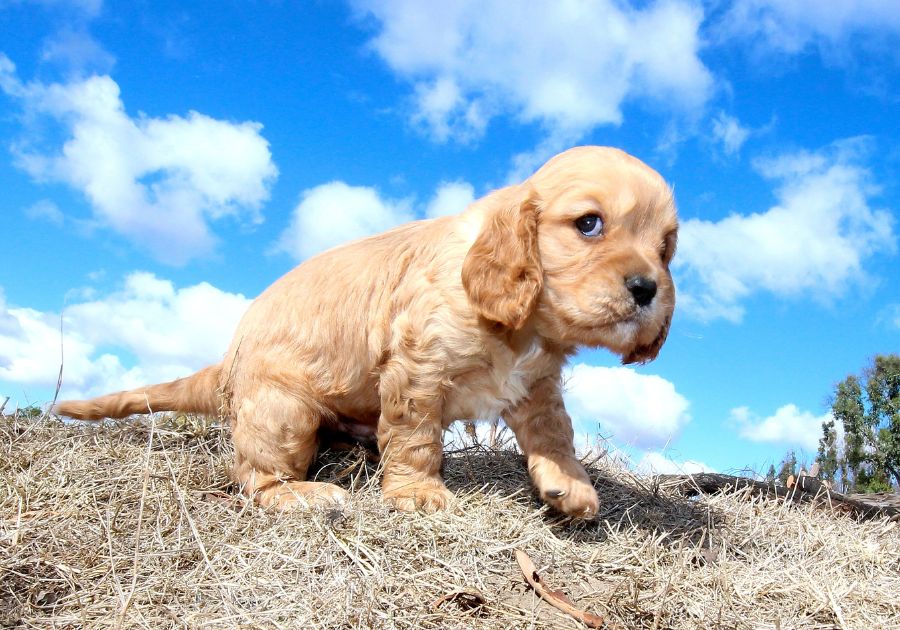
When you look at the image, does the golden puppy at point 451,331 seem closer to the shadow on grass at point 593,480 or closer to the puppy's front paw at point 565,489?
the puppy's front paw at point 565,489

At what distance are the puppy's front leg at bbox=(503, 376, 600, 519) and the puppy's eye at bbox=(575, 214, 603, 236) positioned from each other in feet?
3.23

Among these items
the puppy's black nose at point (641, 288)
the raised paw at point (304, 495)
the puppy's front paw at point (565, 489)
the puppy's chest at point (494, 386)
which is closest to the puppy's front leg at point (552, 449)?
the puppy's front paw at point (565, 489)

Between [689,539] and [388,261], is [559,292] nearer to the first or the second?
[388,261]

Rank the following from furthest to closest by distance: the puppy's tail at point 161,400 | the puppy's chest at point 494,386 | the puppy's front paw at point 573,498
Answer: the puppy's tail at point 161,400 < the puppy's front paw at point 573,498 < the puppy's chest at point 494,386

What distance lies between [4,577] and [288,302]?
6.80ft

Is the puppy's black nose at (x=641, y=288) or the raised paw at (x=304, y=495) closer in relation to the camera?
the puppy's black nose at (x=641, y=288)

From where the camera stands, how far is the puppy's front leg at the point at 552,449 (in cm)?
420

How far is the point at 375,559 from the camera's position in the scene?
3523mm

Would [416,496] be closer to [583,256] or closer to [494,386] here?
[494,386]

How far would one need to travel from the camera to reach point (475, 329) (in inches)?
155

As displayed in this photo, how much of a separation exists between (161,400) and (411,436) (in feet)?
6.92

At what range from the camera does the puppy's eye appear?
3656 millimetres

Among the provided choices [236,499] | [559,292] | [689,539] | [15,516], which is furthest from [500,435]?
[15,516]

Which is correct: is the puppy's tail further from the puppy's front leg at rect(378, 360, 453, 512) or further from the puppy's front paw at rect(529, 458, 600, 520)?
the puppy's front paw at rect(529, 458, 600, 520)
